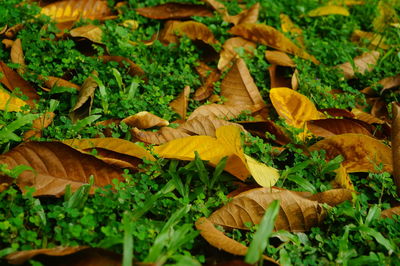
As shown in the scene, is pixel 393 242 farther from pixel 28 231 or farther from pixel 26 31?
pixel 26 31

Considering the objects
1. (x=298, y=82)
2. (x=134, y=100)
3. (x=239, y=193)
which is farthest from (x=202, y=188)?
(x=298, y=82)

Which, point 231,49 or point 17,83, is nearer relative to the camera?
point 17,83

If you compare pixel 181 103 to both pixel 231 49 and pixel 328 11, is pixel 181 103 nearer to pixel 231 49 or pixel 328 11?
pixel 231 49

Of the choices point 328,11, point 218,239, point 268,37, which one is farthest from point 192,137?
point 328,11

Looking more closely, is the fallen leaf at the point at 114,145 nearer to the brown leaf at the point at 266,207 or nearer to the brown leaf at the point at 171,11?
the brown leaf at the point at 266,207

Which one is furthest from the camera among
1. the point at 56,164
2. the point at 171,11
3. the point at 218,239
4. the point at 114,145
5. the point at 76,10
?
the point at 171,11

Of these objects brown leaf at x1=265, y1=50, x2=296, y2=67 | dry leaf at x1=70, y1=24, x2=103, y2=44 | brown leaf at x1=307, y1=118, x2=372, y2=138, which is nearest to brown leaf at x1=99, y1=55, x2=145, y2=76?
dry leaf at x1=70, y1=24, x2=103, y2=44
